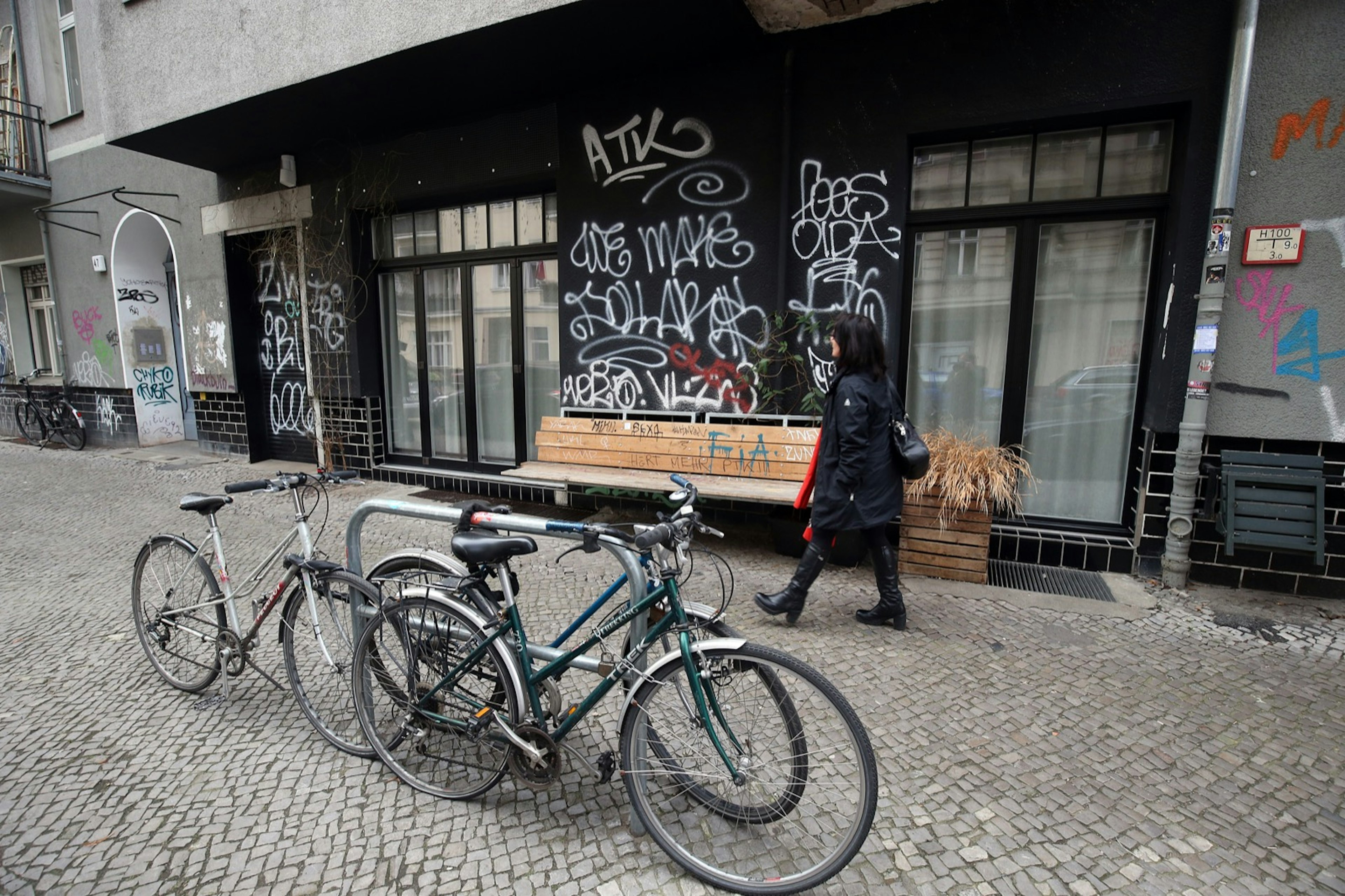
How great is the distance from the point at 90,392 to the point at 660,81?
424 inches

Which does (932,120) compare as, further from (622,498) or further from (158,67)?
(158,67)

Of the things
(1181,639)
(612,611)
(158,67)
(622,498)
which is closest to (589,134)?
(622,498)

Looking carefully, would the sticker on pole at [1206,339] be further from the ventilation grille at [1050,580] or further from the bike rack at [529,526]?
the bike rack at [529,526]

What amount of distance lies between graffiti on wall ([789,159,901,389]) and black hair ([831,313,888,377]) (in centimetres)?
136

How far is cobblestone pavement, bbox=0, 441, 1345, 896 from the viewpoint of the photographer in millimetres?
2043

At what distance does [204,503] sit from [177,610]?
62cm

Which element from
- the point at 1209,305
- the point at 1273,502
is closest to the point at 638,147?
the point at 1209,305

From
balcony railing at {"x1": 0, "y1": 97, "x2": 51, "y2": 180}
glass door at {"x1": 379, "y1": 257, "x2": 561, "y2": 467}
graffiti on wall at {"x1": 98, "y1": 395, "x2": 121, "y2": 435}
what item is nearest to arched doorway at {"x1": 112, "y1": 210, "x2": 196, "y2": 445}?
graffiti on wall at {"x1": 98, "y1": 395, "x2": 121, "y2": 435}

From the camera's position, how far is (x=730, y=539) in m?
5.38

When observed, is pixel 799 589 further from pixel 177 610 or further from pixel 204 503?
pixel 177 610

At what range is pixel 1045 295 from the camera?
4.84m

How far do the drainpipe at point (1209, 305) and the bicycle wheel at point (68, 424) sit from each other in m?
14.0

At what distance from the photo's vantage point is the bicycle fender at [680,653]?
1.90 metres

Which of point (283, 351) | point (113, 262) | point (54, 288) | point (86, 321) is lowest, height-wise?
point (283, 351)
